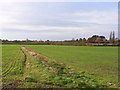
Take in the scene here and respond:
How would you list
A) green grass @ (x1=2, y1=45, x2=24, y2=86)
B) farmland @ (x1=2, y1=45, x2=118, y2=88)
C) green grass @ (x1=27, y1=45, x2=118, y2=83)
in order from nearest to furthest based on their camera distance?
farmland @ (x1=2, y1=45, x2=118, y2=88)
green grass @ (x1=2, y1=45, x2=24, y2=86)
green grass @ (x1=27, y1=45, x2=118, y2=83)

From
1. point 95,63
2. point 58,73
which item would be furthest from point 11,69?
point 95,63

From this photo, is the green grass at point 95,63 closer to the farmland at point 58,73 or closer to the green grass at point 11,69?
the farmland at point 58,73

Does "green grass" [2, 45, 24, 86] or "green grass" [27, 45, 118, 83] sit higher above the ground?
"green grass" [2, 45, 24, 86]

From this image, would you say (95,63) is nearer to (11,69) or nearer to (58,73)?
(58,73)

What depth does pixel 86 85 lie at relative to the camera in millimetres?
6129

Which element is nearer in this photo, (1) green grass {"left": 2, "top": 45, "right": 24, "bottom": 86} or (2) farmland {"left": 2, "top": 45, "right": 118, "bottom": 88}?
(2) farmland {"left": 2, "top": 45, "right": 118, "bottom": 88}

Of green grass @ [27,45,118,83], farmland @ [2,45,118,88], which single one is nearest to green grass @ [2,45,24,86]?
farmland @ [2,45,118,88]

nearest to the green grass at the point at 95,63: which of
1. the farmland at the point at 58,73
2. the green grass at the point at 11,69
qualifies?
the farmland at the point at 58,73

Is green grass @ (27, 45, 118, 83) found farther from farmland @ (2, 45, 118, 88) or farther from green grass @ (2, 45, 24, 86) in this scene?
green grass @ (2, 45, 24, 86)

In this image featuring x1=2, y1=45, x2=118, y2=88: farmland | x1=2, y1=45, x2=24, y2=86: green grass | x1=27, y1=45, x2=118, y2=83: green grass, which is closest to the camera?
x1=2, y1=45, x2=118, y2=88: farmland

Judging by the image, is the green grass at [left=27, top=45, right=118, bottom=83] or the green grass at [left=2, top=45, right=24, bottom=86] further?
the green grass at [left=27, top=45, right=118, bottom=83]

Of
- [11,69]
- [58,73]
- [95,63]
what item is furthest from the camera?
[95,63]

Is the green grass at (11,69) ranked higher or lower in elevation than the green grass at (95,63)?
higher

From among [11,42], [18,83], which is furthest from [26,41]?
[18,83]
